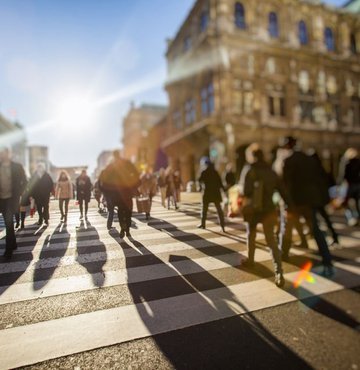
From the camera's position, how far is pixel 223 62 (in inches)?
882

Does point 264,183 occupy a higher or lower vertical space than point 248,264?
higher

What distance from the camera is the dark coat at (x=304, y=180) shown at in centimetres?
366

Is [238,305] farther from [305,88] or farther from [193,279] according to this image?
[305,88]

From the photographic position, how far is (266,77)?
2398 cm

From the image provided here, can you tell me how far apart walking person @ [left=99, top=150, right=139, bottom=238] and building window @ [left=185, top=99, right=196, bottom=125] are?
22.2 meters

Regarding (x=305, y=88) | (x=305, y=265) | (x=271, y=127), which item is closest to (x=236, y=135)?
(x=271, y=127)

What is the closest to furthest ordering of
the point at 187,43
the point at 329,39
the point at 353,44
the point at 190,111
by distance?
the point at 329,39 → the point at 187,43 → the point at 190,111 → the point at 353,44

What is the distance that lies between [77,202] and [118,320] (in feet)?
5.11

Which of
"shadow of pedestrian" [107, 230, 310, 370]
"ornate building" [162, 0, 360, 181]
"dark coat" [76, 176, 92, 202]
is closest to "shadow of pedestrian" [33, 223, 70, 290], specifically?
"dark coat" [76, 176, 92, 202]

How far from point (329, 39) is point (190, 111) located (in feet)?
48.1

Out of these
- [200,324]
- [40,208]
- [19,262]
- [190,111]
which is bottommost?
[200,324]

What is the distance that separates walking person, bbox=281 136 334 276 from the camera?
3.67 m

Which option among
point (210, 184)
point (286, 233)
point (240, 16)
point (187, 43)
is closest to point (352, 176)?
point (210, 184)

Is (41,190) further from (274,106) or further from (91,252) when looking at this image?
(274,106)
